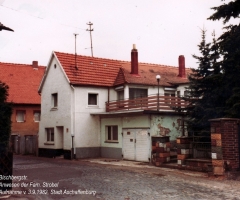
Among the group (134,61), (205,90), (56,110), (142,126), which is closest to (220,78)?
(205,90)

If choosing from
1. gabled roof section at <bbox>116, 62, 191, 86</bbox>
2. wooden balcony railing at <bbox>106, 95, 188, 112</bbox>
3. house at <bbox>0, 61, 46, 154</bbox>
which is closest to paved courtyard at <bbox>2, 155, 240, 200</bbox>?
wooden balcony railing at <bbox>106, 95, 188, 112</bbox>

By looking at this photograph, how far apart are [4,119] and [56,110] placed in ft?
52.7

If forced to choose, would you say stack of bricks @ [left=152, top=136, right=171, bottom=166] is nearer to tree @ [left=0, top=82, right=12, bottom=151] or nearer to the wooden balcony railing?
the wooden balcony railing

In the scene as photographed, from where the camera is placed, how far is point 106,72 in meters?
27.2

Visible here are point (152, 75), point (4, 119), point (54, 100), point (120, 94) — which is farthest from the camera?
point (152, 75)

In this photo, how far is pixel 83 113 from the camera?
81.8ft

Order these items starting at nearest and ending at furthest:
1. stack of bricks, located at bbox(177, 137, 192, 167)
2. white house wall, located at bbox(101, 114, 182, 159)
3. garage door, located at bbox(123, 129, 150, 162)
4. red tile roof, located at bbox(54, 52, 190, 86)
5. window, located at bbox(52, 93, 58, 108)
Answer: stack of bricks, located at bbox(177, 137, 192, 167) < garage door, located at bbox(123, 129, 150, 162) < white house wall, located at bbox(101, 114, 182, 159) < red tile roof, located at bbox(54, 52, 190, 86) < window, located at bbox(52, 93, 58, 108)

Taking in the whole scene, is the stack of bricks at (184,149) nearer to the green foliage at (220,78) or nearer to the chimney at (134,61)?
the green foliage at (220,78)

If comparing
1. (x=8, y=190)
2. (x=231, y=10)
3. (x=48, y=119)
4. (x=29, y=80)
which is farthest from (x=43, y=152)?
(x=231, y=10)

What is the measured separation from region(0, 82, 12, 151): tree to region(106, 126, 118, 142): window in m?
13.8

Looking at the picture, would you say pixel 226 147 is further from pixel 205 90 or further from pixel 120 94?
pixel 120 94

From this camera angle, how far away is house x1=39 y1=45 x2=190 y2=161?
21.6 meters

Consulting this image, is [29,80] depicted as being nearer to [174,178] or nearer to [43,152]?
[43,152]

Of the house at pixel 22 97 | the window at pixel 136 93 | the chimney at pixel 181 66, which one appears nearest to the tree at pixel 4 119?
the window at pixel 136 93
